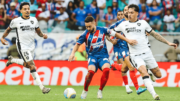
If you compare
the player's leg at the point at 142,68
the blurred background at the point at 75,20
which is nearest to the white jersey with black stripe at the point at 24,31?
the player's leg at the point at 142,68

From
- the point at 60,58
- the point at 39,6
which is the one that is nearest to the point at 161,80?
the point at 60,58

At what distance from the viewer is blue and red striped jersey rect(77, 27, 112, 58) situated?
888cm

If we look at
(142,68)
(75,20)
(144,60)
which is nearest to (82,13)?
(75,20)

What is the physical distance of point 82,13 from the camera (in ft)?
54.8

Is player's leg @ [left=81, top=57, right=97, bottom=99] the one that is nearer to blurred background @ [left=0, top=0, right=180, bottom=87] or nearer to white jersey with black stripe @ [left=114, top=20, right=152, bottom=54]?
white jersey with black stripe @ [left=114, top=20, right=152, bottom=54]

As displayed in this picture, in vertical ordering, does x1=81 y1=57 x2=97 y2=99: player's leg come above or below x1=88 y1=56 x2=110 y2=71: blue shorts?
below

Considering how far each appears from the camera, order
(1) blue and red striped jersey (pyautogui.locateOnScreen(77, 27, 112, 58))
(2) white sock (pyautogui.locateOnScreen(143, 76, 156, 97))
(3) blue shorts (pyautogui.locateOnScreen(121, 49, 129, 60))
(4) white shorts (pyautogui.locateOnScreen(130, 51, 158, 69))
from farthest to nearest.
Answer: (3) blue shorts (pyautogui.locateOnScreen(121, 49, 129, 60))
(1) blue and red striped jersey (pyautogui.locateOnScreen(77, 27, 112, 58))
(4) white shorts (pyautogui.locateOnScreen(130, 51, 158, 69))
(2) white sock (pyautogui.locateOnScreen(143, 76, 156, 97))

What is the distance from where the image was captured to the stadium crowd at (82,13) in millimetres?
16094

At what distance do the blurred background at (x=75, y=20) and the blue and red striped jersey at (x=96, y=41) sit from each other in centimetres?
695

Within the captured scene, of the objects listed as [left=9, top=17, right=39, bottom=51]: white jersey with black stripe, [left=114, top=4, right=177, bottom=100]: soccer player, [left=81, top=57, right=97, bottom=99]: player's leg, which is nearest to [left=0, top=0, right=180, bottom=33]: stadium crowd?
[left=9, top=17, right=39, bottom=51]: white jersey with black stripe

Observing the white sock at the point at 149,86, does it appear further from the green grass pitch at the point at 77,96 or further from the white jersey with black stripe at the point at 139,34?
the green grass pitch at the point at 77,96

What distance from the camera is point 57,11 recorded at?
16.8 m

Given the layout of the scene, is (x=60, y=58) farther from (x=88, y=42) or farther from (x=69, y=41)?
(x=88, y=42)

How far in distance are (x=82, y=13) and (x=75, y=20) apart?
0.58 meters
